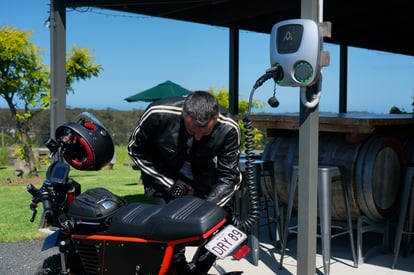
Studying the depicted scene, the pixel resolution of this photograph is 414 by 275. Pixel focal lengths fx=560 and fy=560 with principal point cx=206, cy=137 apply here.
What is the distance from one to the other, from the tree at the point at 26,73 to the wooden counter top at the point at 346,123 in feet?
27.1

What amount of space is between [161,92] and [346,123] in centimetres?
710

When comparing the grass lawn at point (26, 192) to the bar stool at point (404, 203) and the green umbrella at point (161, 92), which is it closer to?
the green umbrella at point (161, 92)

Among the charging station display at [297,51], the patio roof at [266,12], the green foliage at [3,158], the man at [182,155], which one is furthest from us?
the green foliage at [3,158]

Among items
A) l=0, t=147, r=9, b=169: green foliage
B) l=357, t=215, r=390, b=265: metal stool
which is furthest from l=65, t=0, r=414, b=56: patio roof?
l=0, t=147, r=9, b=169: green foliage

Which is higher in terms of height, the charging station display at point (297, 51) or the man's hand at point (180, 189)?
the charging station display at point (297, 51)

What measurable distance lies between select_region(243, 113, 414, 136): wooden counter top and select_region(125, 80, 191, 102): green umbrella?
5.73 meters

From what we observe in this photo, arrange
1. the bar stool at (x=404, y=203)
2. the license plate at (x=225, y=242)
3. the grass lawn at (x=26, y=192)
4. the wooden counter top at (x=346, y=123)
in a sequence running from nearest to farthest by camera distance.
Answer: the license plate at (x=225, y=242) < the wooden counter top at (x=346, y=123) < the bar stool at (x=404, y=203) < the grass lawn at (x=26, y=192)

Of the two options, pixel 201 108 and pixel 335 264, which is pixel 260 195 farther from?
pixel 201 108

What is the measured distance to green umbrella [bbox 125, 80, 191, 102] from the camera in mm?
11271

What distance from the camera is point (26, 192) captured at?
10.7m

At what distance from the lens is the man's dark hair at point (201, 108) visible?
2.97 meters

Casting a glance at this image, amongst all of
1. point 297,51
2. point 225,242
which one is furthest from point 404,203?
point 225,242

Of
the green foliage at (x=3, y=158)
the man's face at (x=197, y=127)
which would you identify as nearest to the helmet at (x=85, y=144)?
the man's face at (x=197, y=127)

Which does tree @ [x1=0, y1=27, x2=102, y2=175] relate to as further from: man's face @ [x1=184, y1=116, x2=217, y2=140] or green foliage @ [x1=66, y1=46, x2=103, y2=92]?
man's face @ [x1=184, y1=116, x2=217, y2=140]
